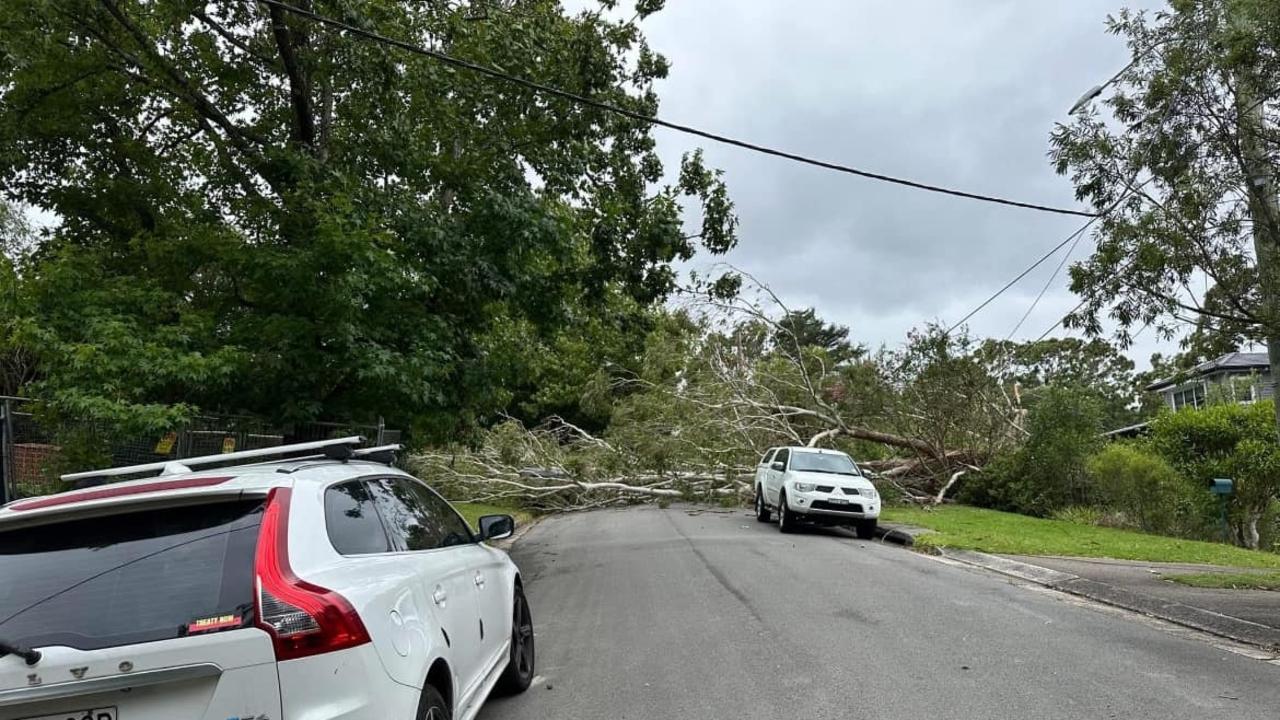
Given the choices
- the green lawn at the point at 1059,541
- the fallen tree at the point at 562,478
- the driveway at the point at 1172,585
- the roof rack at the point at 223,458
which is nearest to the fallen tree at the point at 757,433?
the fallen tree at the point at 562,478

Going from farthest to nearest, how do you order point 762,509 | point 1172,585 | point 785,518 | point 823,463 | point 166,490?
point 762,509 → point 823,463 → point 785,518 → point 1172,585 → point 166,490

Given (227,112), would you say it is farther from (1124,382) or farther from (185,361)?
(1124,382)

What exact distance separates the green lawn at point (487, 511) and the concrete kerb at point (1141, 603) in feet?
38.8

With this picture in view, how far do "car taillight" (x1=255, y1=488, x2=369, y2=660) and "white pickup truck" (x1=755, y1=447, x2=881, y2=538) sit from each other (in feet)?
45.1

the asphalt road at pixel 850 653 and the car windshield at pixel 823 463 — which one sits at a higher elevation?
the car windshield at pixel 823 463

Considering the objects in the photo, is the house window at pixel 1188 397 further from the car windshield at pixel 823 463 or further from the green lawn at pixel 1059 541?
the car windshield at pixel 823 463

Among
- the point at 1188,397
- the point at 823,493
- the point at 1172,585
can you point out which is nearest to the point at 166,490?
the point at 1172,585

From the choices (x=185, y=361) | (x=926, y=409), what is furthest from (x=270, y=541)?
(x=926, y=409)

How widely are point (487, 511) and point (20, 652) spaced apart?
1958cm

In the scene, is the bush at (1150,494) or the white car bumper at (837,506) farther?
the bush at (1150,494)

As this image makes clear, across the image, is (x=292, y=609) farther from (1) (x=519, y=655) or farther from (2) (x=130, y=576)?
(1) (x=519, y=655)

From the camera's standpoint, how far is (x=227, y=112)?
12727mm

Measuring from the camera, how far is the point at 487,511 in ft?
72.2

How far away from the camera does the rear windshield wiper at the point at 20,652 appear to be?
2725 millimetres
